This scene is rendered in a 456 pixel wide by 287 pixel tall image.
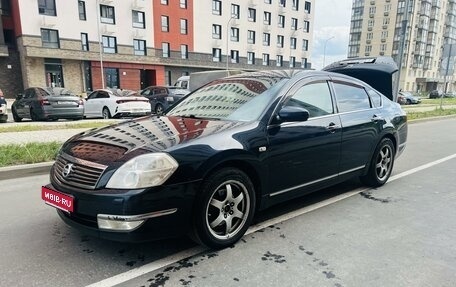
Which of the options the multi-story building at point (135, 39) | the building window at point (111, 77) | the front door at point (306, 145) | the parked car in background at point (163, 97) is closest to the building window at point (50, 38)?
the multi-story building at point (135, 39)

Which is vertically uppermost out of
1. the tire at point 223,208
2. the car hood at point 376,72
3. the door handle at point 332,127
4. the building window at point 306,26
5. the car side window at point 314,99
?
the building window at point 306,26

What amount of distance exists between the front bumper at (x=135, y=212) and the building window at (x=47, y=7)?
121 ft

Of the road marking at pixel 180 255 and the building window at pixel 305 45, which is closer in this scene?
the road marking at pixel 180 255

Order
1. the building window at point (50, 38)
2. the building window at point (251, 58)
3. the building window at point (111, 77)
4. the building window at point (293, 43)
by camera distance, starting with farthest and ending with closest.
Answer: the building window at point (293, 43), the building window at point (251, 58), the building window at point (111, 77), the building window at point (50, 38)

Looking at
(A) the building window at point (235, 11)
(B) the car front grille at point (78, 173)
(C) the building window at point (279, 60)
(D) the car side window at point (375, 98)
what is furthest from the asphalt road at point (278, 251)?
(C) the building window at point (279, 60)

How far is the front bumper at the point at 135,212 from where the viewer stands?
106 inches

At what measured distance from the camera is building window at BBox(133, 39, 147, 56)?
1557 inches

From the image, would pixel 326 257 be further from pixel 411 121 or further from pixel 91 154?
pixel 411 121

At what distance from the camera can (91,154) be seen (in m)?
2.98

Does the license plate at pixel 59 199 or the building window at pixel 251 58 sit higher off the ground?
the building window at pixel 251 58

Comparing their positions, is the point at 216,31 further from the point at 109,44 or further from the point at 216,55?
the point at 109,44

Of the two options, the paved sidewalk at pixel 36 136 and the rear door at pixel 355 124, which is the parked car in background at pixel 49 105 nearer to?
the paved sidewalk at pixel 36 136

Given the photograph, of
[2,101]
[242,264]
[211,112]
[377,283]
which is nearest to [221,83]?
[211,112]

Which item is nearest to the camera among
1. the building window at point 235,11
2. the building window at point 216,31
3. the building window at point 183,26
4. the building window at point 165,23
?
the building window at point 165,23
